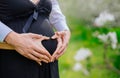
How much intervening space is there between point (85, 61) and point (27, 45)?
488 cm

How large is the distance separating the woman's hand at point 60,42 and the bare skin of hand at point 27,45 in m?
0.15

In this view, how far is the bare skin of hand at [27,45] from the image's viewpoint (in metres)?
2.74

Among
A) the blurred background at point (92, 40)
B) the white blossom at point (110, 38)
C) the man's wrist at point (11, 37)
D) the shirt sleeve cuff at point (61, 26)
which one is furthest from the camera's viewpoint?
the blurred background at point (92, 40)

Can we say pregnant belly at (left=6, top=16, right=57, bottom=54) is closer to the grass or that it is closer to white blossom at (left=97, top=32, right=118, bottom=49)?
white blossom at (left=97, top=32, right=118, bottom=49)

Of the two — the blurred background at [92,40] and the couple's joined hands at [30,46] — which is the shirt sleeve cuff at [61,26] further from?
the blurred background at [92,40]

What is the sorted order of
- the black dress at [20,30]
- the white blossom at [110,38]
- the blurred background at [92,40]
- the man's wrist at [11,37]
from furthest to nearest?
the blurred background at [92,40], the white blossom at [110,38], the black dress at [20,30], the man's wrist at [11,37]

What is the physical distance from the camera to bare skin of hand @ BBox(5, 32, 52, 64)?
108 inches

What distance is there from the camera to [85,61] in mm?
7582

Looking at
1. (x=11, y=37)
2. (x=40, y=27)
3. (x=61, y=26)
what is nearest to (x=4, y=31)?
(x=11, y=37)

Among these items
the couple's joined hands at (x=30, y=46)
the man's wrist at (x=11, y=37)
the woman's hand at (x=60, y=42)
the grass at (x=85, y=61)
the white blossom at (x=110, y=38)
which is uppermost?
the man's wrist at (x=11, y=37)

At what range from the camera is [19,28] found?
9.42 ft

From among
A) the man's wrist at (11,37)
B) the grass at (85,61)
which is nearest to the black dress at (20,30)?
the man's wrist at (11,37)

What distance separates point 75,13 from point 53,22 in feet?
21.0

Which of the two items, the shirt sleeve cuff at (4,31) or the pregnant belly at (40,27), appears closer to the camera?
the shirt sleeve cuff at (4,31)
